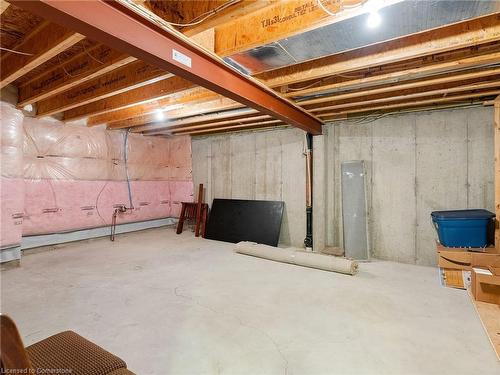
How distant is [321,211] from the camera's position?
14.6ft

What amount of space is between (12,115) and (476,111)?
20.6 feet

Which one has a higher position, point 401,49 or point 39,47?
point 39,47

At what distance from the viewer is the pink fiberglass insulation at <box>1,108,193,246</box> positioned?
3.69 meters

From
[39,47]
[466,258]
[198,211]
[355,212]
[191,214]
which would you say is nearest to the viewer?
[39,47]

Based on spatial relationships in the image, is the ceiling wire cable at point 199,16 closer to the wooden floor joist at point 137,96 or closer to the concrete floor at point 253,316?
the wooden floor joist at point 137,96

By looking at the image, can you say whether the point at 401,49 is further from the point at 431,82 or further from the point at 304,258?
the point at 304,258

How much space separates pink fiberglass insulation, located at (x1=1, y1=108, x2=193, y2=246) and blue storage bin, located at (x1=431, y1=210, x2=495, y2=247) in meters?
5.02

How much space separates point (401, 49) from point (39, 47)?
121 inches

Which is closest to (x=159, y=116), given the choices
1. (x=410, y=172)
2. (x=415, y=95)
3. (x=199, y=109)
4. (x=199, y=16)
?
(x=199, y=109)

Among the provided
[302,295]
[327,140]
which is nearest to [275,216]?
[327,140]

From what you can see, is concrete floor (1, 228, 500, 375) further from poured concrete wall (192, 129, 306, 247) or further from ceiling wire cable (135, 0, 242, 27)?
ceiling wire cable (135, 0, 242, 27)

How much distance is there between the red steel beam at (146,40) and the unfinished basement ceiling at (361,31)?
0.72 ft

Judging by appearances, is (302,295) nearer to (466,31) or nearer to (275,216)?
(275,216)

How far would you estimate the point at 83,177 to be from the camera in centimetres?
498
